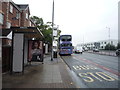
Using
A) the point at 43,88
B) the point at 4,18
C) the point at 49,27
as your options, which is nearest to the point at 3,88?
the point at 43,88

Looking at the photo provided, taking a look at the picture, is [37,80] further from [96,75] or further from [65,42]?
[65,42]

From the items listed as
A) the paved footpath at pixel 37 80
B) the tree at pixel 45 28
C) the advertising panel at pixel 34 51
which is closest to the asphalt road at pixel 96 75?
the paved footpath at pixel 37 80

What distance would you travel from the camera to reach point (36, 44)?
13266mm

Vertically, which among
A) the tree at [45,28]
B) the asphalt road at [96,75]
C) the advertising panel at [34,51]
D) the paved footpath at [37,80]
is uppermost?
the tree at [45,28]

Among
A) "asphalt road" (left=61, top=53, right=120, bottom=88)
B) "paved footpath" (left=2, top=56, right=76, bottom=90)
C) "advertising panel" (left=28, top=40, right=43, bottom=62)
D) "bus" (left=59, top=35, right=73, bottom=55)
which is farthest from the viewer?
"bus" (left=59, top=35, right=73, bottom=55)

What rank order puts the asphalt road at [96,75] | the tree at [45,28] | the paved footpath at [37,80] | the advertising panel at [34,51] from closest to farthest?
the paved footpath at [37,80] < the asphalt road at [96,75] < the advertising panel at [34,51] < the tree at [45,28]

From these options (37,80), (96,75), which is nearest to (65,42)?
(96,75)

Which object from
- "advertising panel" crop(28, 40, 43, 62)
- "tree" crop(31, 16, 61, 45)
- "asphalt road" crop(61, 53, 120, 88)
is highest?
"tree" crop(31, 16, 61, 45)

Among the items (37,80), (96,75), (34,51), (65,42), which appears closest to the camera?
(37,80)

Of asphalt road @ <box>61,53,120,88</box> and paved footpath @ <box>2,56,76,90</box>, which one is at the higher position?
paved footpath @ <box>2,56,76,90</box>

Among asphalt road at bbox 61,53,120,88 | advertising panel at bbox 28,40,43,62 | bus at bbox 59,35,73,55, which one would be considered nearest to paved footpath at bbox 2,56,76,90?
asphalt road at bbox 61,53,120,88

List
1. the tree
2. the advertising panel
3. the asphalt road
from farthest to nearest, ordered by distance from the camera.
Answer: the tree, the advertising panel, the asphalt road

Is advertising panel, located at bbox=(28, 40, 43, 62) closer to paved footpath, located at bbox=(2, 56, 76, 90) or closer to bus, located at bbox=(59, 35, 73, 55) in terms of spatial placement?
paved footpath, located at bbox=(2, 56, 76, 90)

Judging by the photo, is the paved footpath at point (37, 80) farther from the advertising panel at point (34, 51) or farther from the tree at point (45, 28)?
the tree at point (45, 28)
